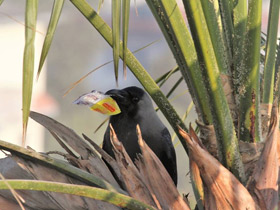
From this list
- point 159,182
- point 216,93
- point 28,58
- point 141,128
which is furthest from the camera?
point 141,128

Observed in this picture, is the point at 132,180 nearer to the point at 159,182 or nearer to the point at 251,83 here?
the point at 159,182

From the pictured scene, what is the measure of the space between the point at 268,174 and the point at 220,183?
80 mm

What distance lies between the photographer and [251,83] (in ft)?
2.66

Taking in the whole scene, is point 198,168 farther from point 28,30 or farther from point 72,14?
point 72,14

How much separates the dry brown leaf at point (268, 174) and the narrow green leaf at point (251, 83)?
0.03 metres

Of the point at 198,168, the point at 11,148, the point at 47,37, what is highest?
the point at 47,37

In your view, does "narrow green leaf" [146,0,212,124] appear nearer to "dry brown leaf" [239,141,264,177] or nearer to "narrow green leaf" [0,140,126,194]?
"dry brown leaf" [239,141,264,177]

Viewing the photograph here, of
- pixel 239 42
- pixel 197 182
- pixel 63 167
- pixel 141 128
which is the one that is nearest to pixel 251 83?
pixel 239 42

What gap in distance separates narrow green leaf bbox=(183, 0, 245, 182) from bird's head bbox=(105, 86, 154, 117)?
2.02 feet

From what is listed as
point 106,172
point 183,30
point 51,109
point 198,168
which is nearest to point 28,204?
point 106,172

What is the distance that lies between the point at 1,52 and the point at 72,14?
47 cm

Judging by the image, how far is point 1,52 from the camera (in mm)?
3000

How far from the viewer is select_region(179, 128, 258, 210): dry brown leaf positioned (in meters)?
0.79

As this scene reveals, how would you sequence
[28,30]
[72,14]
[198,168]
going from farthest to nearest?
[72,14] < [198,168] < [28,30]
